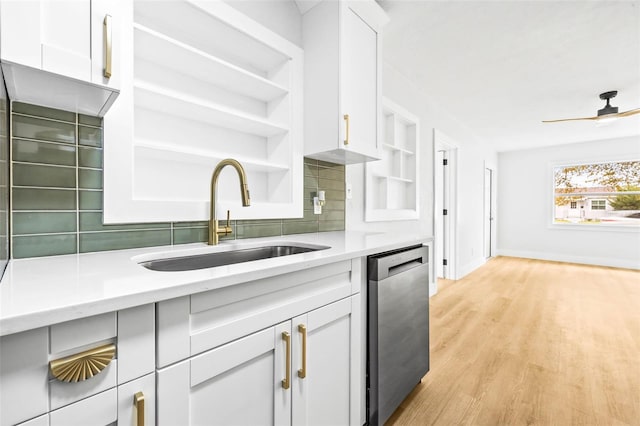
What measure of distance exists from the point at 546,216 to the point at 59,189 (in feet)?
25.0

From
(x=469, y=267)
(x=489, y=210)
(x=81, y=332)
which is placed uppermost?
(x=489, y=210)

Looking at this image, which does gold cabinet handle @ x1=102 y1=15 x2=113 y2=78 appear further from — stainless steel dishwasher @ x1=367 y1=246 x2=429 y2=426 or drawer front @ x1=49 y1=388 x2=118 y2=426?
stainless steel dishwasher @ x1=367 y1=246 x2=429 y2=426

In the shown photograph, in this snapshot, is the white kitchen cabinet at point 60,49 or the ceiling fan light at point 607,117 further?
the ceiling fan light at point 607,117

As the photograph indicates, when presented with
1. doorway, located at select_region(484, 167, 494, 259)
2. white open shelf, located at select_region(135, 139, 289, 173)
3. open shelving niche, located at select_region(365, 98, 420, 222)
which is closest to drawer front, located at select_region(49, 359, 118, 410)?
white open shelf, located at select_region(135, 139, 289, 173)

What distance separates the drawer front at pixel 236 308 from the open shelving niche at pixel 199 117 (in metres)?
0.65

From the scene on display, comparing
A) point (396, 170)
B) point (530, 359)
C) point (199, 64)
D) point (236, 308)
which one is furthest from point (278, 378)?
point (396, 170)

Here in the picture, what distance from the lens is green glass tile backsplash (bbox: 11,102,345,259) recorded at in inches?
37.0

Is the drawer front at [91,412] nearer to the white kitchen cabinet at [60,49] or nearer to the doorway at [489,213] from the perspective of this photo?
the white kitchen cabinet at [60,49]

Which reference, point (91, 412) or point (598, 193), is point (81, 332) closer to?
point (91, 412)

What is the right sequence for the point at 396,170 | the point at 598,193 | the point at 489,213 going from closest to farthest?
the point at 396,170
the point at 598,193
the point at 489,213

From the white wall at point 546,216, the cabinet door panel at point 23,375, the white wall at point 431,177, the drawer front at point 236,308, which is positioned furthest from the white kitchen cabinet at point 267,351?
the white wall at point 546,216

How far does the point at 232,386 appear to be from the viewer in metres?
0.81

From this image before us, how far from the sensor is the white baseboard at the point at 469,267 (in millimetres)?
4375

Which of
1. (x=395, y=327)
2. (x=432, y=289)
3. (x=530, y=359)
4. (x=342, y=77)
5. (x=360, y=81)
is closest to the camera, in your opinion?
(x=395, y=327)
